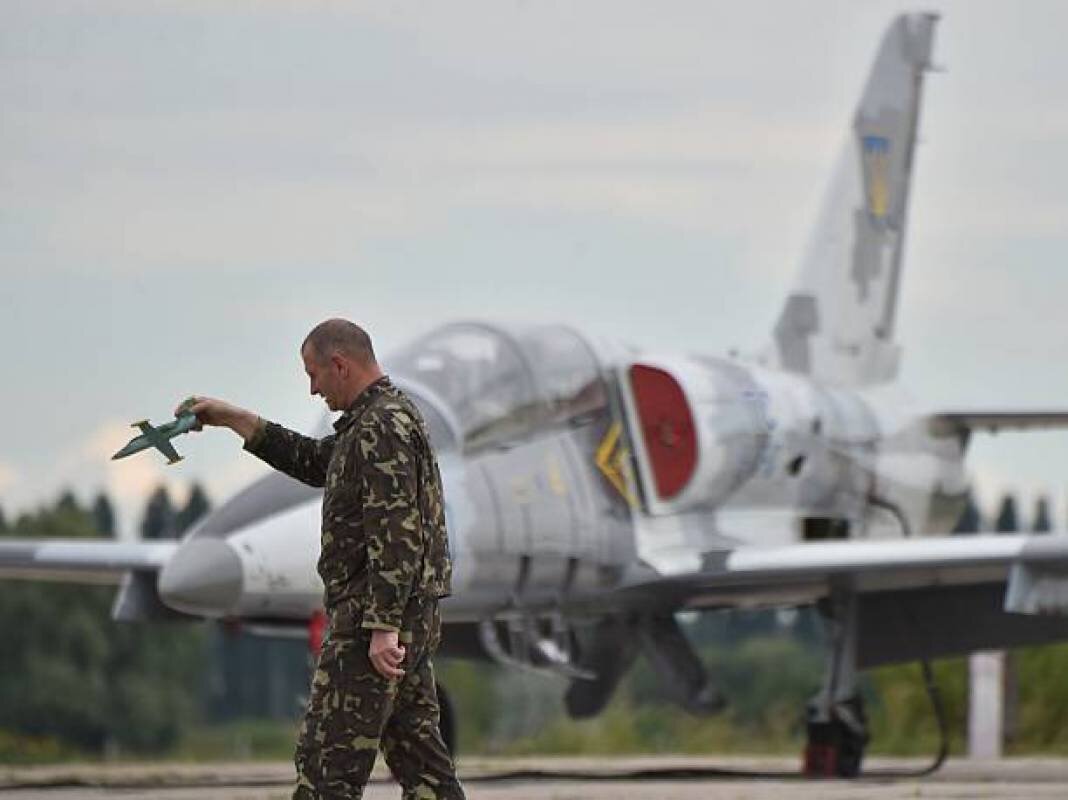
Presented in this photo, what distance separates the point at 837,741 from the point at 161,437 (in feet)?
29.3

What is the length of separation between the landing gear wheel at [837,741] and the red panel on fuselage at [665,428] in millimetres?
1553

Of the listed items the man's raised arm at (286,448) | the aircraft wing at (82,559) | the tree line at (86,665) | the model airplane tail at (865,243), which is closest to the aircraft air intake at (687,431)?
the model airplane tail at (865,243)

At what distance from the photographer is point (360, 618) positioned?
847 centimetres

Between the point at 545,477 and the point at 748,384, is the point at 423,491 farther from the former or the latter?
the point at 748,384

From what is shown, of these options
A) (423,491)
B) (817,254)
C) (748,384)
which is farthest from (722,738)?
(423,491)

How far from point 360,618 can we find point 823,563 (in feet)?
27.8

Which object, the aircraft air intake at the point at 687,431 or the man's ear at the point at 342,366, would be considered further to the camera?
the aircraft air intake at the point at 687,431

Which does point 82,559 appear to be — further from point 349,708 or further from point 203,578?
point 349,708

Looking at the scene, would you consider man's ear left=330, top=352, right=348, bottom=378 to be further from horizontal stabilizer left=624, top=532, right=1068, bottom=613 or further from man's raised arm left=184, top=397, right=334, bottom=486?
horizontal stabilizer left=624, top=532, right=1068, bottom=613

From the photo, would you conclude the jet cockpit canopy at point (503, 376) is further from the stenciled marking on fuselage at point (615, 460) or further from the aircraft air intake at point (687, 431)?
the aircraft air intake at point (687, 431)

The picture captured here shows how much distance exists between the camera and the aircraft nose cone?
557 inches

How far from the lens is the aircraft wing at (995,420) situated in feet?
61.7

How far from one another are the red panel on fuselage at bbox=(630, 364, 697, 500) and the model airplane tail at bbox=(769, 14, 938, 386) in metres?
2.76

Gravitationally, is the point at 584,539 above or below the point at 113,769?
above
